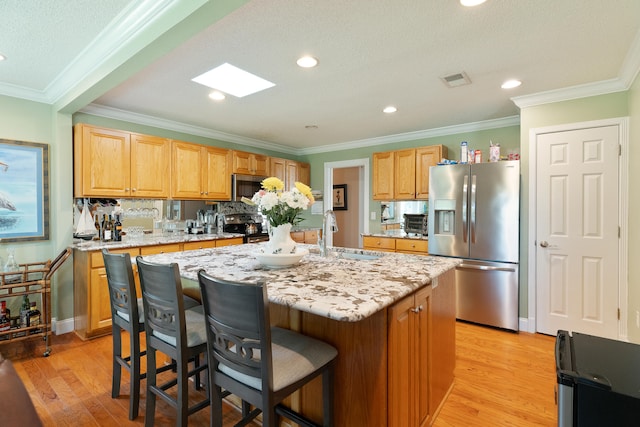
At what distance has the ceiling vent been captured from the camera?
2660mm

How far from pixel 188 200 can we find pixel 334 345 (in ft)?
11.3

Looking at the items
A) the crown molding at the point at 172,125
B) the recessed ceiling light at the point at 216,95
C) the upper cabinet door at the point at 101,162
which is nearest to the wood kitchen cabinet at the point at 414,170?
the crown molding at the point at 172,125

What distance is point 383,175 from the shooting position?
4738mm

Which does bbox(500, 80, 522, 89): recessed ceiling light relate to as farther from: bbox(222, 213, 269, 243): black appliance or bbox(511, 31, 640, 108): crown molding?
bbox(222, 213, 269, 243): black appliance

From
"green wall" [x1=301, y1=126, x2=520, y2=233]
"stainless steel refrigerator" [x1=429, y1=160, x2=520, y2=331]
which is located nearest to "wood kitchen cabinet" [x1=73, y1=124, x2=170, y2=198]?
"green wall" [x1=301, y1=126, x2=520, y2=233]

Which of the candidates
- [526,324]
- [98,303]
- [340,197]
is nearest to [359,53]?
[526,324]

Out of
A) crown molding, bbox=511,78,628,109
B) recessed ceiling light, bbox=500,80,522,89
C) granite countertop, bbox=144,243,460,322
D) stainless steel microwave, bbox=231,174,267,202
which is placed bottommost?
granite countertop, bbox=144,243,460,322

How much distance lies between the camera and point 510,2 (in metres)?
1.72

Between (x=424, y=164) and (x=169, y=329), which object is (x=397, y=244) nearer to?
(x=424, y=164)

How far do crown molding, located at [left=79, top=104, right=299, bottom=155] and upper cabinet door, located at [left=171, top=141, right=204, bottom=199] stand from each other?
0.32 metres

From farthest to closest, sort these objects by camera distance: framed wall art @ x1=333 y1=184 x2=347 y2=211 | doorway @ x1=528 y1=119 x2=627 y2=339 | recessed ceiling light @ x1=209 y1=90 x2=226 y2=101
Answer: framed wall art @ x1=333 y1=184 x2=347 y2=211 < recessed ceiling light @ x1=209 y1=90 x2=226 y2=101 < doorway @ x1=528 y1=119 x2=627 y2=339

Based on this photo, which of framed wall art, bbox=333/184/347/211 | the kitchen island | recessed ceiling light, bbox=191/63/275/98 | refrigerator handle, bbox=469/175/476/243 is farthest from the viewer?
framed wall art, bbox=333/184/347/211

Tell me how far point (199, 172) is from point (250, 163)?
2.85 feet

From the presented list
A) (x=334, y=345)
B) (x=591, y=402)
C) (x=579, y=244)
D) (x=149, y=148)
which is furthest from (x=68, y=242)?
(x=579, y=244)
